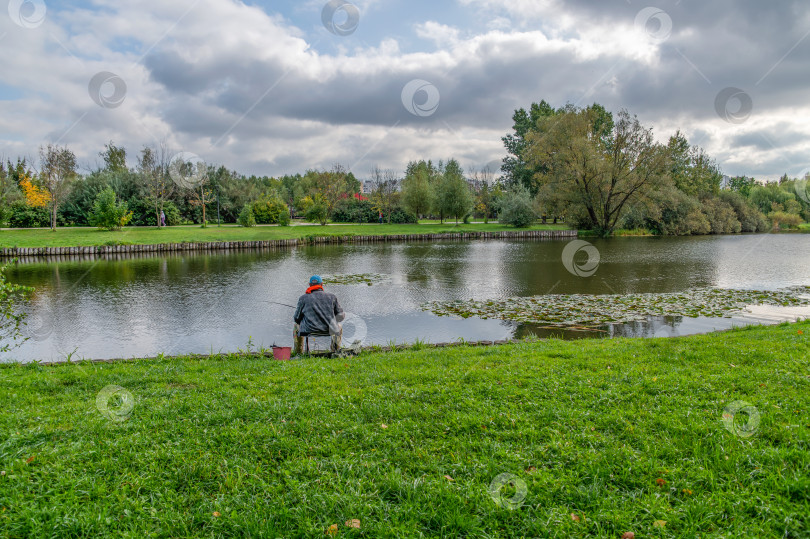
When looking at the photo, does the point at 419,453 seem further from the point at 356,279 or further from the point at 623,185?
the point at 623,185

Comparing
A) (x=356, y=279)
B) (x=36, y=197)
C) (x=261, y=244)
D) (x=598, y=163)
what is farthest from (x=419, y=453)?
(x=36, y=197)

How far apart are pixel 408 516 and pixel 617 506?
1.57 m

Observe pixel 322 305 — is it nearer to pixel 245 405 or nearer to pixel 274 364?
pixel 274 364

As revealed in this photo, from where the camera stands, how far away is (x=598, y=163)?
48.4 meters

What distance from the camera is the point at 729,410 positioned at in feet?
15.5

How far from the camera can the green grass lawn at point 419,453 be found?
323cm

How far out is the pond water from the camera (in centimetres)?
1148
